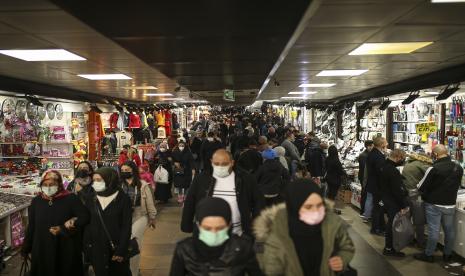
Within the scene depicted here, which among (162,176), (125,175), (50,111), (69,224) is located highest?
(50,111)

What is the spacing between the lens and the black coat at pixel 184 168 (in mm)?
9539

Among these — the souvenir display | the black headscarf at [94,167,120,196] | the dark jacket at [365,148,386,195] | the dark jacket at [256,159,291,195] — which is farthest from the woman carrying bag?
the souvenir display

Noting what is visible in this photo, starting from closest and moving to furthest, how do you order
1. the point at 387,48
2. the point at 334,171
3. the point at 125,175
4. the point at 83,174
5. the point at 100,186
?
the point at 100,186
the point at 125,175
the point at 83,174
the point at 387,48
the point at 334,171

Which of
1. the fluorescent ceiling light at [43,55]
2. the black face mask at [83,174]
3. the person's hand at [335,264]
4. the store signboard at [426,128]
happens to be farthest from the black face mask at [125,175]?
the store signboard at [426,128]

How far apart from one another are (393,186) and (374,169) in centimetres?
135

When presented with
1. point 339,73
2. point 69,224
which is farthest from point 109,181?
point 339,73

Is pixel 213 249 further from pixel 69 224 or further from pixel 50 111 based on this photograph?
pixel 50 111

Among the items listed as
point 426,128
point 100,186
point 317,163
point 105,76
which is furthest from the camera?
point 426,128

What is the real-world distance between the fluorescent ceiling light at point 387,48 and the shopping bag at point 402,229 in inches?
91.6

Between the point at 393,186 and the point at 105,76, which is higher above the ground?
the point at 105,76

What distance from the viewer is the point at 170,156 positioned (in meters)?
9.89

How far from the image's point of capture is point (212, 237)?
8.02ft

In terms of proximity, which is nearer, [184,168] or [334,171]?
[334,171]

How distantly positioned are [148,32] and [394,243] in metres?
4.58
